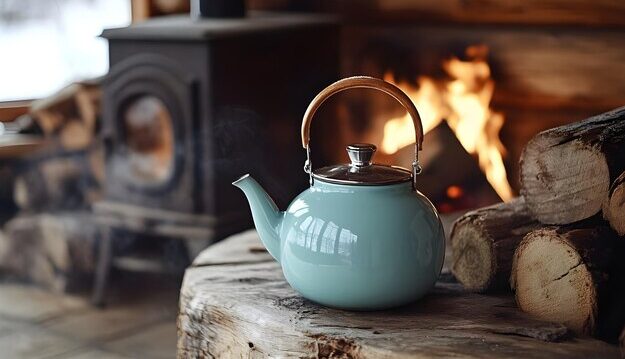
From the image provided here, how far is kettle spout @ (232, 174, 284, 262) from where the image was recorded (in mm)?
1404

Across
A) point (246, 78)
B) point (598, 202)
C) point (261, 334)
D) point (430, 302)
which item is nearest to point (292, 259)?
point (261, 334)

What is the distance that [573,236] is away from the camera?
1264 mm

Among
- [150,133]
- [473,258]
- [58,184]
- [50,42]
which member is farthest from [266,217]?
[50,42]

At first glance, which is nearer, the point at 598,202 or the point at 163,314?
the point at 598,202

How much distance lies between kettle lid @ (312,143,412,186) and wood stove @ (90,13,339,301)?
59.5 inches

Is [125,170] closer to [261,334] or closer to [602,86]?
[602,86]

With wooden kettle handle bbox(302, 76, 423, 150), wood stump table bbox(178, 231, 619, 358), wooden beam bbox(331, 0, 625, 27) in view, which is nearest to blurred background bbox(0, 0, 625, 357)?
wooden beam bbox(331, 0, 625, 27)

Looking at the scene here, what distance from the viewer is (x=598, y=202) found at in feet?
4.22

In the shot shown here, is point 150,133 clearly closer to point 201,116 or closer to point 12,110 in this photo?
point 201,116

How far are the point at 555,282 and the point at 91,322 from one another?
2.16 metres

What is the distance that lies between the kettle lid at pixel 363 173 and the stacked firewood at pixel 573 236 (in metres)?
0.21

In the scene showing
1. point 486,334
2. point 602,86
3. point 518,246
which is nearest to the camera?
point 486,334

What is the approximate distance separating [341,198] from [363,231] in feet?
0.21

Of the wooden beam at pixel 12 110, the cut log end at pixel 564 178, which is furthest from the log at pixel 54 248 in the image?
the cut log end at pixel 564 178
